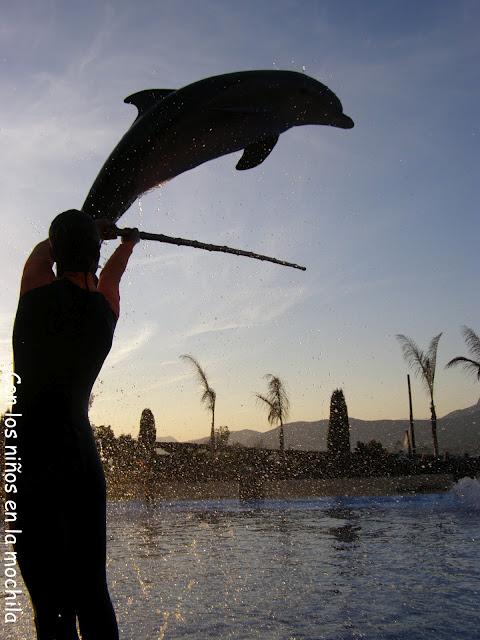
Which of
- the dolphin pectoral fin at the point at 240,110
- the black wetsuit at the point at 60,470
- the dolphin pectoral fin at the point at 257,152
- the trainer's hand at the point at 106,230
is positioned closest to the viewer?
the black wetsuit at the point at 60,470

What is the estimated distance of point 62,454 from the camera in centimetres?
187

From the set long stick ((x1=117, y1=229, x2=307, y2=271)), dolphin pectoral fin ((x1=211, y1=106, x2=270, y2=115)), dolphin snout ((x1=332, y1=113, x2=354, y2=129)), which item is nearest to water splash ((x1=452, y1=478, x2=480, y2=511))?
dolphin snout ((x1=332, y1=113, x2=354, y2=129))

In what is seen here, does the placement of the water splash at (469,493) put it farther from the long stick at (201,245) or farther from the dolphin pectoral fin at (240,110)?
the long stick at (201,245)

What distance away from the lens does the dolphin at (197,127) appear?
361 cm

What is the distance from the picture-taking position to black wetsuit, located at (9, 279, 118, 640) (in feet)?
5.94

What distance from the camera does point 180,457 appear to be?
23719mm

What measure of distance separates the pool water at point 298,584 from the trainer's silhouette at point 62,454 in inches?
88.3

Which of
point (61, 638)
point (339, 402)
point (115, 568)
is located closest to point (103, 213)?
point (61, 638)

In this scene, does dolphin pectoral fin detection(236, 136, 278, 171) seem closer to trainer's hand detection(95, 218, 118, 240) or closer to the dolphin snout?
the dolphin snout

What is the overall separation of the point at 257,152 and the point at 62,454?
4119mm

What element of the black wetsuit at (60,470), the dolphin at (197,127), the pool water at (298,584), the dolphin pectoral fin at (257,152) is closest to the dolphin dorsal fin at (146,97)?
the dolphin at (197,127)

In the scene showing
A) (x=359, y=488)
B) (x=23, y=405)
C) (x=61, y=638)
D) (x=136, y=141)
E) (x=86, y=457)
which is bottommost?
(x=359, y=488)

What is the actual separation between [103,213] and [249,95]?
6.06 feet

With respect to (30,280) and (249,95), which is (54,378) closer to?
(30,280)
